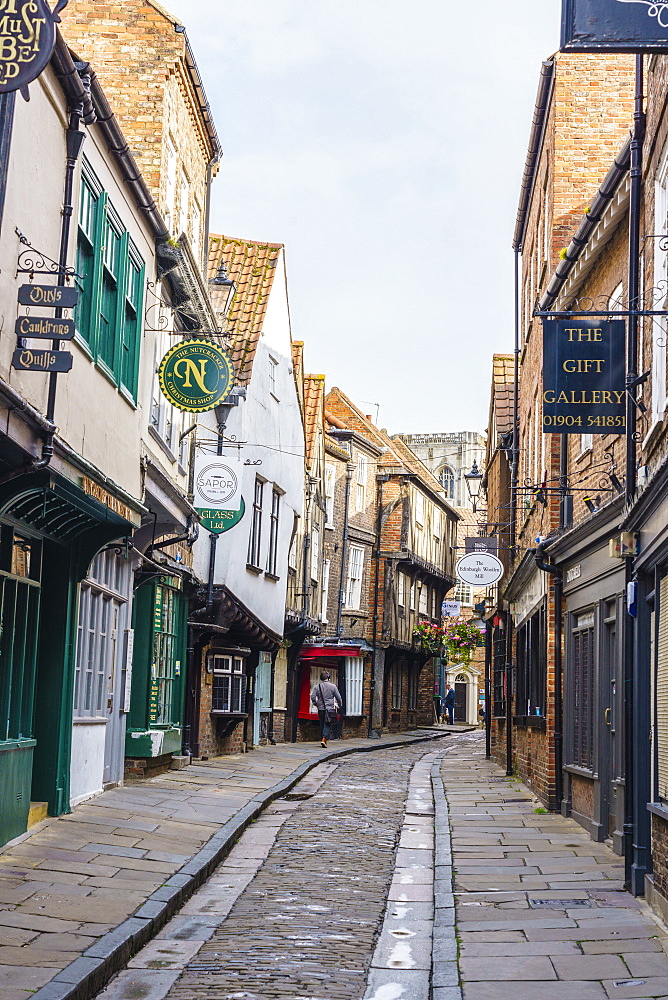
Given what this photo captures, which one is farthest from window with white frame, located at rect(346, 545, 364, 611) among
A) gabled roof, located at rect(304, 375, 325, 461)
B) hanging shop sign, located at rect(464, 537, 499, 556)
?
hanging shop sign, located at rect(464, 537, 499, 556)

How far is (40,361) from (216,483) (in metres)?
9.71

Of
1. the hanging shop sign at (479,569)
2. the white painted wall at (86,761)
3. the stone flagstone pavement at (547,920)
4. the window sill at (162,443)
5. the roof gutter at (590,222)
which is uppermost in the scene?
the roof gutter at (590,222)

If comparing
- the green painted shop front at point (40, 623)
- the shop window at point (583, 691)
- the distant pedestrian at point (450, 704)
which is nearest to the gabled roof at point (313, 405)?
the shop window at point (583, 691)

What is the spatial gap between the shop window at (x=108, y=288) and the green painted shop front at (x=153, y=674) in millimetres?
3704

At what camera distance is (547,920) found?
338 inches

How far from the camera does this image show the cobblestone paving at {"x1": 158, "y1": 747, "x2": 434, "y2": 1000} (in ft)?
22.4

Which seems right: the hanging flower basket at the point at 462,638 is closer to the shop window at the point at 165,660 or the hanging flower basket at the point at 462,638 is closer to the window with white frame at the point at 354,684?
the window with white frame at the point at 354,684

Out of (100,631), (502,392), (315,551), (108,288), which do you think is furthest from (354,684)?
(108,288)

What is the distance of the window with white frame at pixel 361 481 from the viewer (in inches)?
1554

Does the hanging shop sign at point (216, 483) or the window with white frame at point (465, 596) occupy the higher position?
the window with white frame at point (465, 596)

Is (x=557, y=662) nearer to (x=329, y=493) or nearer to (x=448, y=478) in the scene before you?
(x=329, y=493)

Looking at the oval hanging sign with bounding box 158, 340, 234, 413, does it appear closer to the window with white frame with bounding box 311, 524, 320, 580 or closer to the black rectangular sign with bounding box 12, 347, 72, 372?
the black rectangular sign with bounding box 12, 347, 72, 372

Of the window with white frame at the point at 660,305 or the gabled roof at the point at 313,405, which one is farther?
the gabled roof at the point at 313,405

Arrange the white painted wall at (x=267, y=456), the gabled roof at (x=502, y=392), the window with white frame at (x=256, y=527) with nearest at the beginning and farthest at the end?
the white painted wall at (x=267, y=456)
the window with white frame at (x=256, y=527)
the gabled roof at (x=502, y=392)
